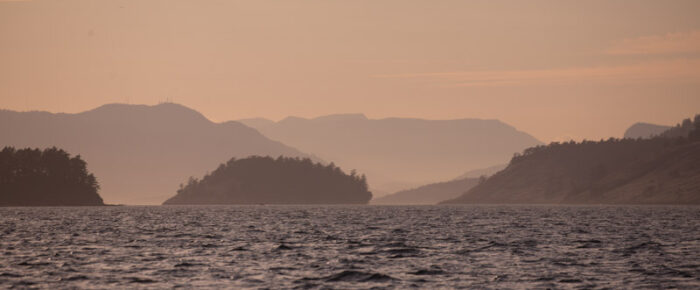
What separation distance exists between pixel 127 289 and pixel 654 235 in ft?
231

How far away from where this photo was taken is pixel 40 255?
232 feet

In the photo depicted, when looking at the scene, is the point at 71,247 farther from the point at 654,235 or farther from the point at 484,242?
the point at 654,235

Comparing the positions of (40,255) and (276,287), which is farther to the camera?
(40,255)

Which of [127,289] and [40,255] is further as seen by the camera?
[40,255]

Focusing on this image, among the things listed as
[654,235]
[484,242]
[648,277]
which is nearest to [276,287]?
[648,277]

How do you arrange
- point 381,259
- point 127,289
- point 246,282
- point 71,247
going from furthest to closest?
point 71,247, point 381,259, point 246,282, point 127,289

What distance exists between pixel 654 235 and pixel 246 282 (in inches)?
2512


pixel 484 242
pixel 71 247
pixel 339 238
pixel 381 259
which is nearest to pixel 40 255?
pixel 71 247

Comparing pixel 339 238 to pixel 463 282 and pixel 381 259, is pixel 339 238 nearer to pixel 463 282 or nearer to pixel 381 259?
pixel 381 259

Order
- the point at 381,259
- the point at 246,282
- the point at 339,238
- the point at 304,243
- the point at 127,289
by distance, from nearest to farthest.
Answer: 1. the point at 127,289
2. the point at 246,282
3. the point at 381,259
4. the point at 304,243
5. the point at 339,238

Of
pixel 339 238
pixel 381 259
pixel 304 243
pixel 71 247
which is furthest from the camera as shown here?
pixel 339 238

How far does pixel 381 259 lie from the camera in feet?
224

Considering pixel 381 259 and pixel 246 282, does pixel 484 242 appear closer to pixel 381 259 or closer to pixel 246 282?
pixel 381 259

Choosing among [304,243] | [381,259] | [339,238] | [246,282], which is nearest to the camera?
[246,282]
